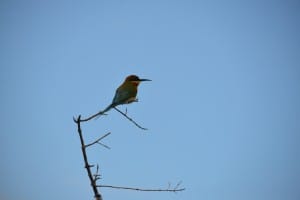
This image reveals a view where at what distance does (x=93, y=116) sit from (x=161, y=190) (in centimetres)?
55

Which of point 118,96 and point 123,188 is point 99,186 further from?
point 118,96

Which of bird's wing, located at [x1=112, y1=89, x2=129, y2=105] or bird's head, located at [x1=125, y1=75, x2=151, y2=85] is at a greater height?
bird's head, located at [x1=125, y1=75, x2=151, y2=85]

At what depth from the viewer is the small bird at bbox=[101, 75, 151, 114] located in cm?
386

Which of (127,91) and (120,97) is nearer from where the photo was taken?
(120,97)

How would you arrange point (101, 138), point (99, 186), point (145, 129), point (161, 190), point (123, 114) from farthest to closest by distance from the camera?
point (123, 114), point (145, 129), point (101, 138), point (161, 190), point (99, 186)

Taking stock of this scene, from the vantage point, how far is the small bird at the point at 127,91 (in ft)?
12.7

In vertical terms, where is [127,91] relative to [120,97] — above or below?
above

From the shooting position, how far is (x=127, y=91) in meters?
4.19

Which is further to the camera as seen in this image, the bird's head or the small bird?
the bird's head

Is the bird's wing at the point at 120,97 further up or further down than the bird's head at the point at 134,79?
further down

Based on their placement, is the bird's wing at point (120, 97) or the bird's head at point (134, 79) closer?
the bird's wing at point (120, 97)

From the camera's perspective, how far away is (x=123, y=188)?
5.40 ft

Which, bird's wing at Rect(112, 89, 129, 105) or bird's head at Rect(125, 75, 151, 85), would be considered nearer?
bird's wing at Rect(112, 89, 129, 105)

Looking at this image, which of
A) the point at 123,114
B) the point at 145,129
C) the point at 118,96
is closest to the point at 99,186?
the point at 145,129
